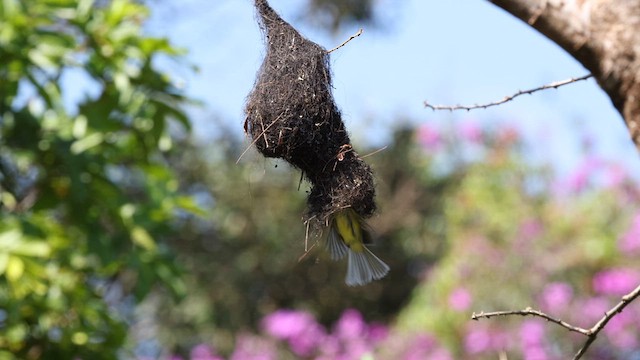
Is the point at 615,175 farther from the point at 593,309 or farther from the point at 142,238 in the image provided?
the point at 142,238

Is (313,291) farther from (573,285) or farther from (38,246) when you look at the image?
(38,246)

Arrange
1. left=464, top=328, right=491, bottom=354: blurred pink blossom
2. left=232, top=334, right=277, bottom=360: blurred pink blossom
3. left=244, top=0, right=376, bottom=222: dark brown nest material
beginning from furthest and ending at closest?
left=232, top=334, right=277, bottom=360: blurred pink blossom, left=464, top=328, right=491, bottom=354: blurred pink blossom, left=244, top=0, right=376, bottom=222: dark brown nest material

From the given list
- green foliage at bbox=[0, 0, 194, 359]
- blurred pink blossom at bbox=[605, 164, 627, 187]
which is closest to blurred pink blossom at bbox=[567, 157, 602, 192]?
blurred pink blossom at bbox=[605, 164, 627, 187]

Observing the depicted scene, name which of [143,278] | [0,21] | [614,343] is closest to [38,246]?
[143,278]

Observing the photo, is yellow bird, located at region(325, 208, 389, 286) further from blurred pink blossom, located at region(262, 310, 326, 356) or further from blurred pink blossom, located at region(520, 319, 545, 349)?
blurred pink blossom, located at region(262, 310, 326, 356)

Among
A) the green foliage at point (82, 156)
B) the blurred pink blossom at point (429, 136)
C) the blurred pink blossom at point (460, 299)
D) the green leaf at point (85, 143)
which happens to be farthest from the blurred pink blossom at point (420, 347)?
the green leaf at point (85, 143)

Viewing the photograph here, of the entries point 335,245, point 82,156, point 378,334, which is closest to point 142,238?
point 82,156
